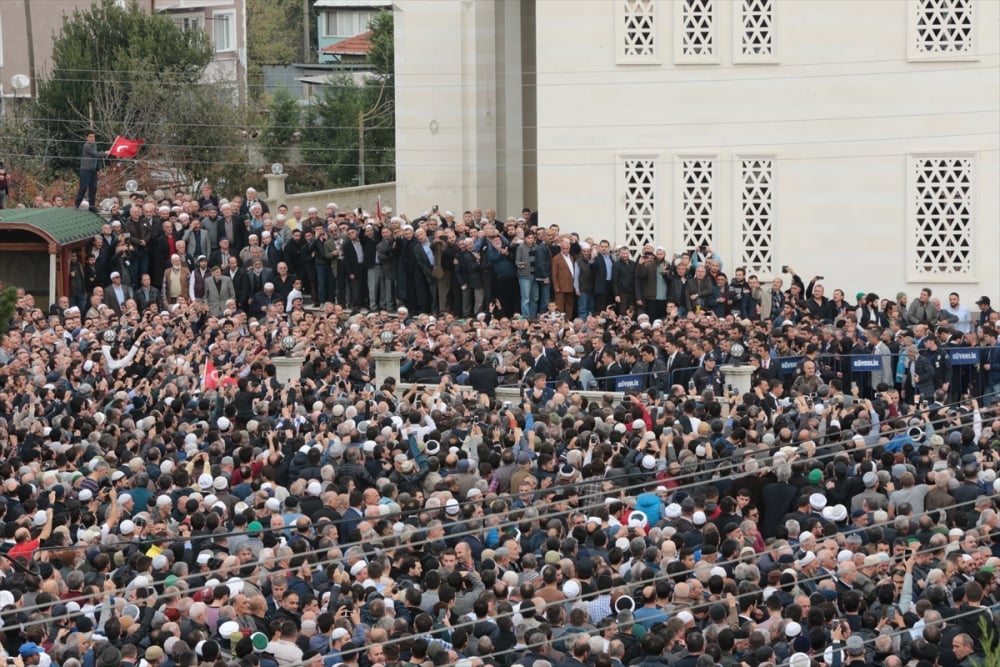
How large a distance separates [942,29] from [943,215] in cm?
323

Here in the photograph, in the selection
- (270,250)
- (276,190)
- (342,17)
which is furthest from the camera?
(342,17)

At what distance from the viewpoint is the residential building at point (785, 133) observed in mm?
35594

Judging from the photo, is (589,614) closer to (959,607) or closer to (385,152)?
(959,607)

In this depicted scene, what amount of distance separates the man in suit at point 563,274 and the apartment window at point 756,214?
4478 mm

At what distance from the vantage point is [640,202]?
122 feet

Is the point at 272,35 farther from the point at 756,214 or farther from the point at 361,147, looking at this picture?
the point at 756,214

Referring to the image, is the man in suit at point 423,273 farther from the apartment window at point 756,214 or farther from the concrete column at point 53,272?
the apartment window at point 756,214

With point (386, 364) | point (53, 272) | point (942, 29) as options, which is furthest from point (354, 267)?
point (942, 29)

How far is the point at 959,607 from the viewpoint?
17109mm

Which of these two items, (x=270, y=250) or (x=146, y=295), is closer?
(x=146, y=295)

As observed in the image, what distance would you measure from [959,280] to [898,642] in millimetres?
19672

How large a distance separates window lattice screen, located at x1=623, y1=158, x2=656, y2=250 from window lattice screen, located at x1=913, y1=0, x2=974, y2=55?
5230mm

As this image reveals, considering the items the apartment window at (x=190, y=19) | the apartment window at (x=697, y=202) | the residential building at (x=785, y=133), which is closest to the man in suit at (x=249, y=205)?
the residential building at (x=785, y=133)

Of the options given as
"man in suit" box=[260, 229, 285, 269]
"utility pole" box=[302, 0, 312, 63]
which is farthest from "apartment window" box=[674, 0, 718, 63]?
"utility pole" box=[302, 0, 312, 63]
